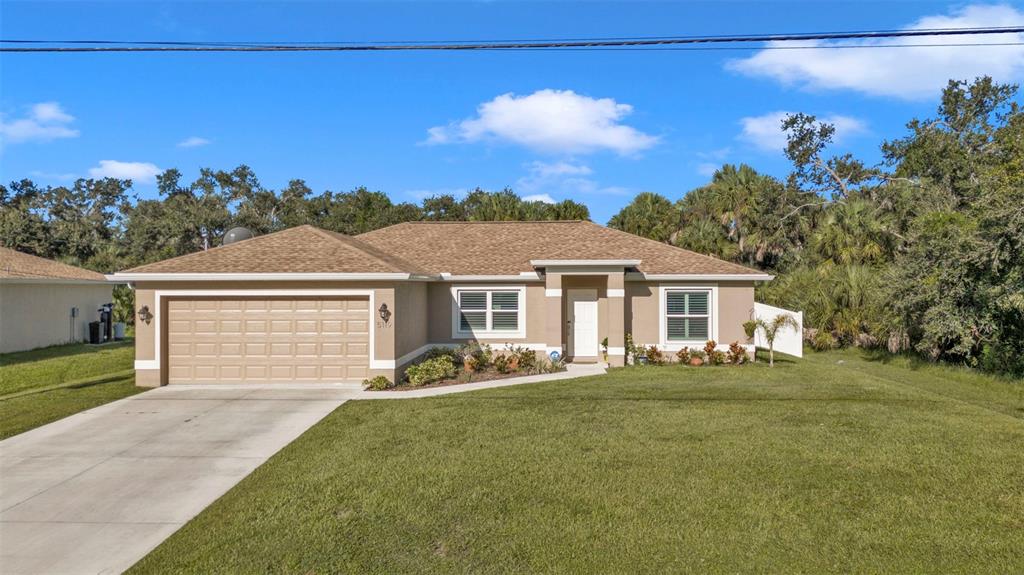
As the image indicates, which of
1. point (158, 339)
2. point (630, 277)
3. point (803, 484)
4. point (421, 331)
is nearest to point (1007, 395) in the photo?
point (630, 277)

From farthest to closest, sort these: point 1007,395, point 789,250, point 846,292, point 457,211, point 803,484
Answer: point 457,211 → point 789,250 → point 846,292 → point 1007,395 → point 803,484

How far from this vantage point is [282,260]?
47.1 ft

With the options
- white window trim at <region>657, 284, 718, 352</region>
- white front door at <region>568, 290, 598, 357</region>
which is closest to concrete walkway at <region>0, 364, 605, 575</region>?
white front door at <region>568, 290, 598, 357</region>

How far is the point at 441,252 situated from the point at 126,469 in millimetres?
12237

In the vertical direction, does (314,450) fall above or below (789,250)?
below

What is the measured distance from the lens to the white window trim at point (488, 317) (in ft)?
56.3

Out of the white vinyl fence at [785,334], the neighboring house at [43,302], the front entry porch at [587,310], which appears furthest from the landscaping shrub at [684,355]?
the neighboring house at [43,302]

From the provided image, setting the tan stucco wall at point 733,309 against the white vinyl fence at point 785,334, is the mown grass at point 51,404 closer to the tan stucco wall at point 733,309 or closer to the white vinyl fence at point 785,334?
the tan stucco wall at point 733,309

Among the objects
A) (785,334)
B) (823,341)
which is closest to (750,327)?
(785,334)

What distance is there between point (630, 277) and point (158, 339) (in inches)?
486

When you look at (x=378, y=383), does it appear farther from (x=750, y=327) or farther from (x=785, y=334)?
(x=785, y=334)

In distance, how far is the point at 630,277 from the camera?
55.7 ft

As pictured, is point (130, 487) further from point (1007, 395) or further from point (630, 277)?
point (1007, 395)

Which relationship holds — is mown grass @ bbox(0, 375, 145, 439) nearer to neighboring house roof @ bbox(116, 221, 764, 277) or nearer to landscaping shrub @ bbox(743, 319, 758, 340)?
neighboring house roof @ bbox(116, 221, 764, 277)
